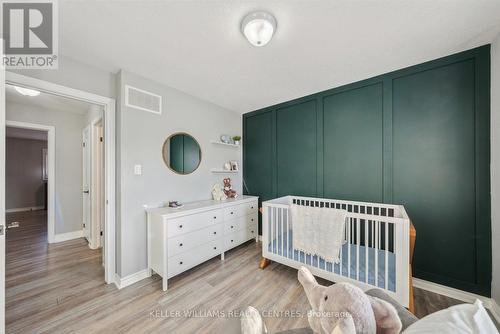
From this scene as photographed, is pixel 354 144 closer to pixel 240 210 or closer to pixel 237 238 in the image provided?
pixel 240 210

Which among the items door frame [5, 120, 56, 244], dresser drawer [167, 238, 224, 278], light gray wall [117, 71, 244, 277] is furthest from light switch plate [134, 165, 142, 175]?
door frame [5, 120, 56, 244]

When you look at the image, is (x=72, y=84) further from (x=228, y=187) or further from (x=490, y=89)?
(x=490, y=89)

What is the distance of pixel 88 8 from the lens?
1.24 metres

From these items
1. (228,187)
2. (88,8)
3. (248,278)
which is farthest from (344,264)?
(88,8)

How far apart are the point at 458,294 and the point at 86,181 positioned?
5013 mm

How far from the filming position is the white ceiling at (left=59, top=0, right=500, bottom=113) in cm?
124

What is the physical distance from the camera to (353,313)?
2.24 ft

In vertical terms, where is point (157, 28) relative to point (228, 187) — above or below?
above

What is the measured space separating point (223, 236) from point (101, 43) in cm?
235

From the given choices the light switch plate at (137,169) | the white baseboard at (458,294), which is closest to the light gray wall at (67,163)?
the light switch plate at (137,169)

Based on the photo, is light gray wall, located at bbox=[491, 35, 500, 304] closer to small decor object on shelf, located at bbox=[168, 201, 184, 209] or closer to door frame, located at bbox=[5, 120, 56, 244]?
small decor object on shelf, located at bbox=[168, 201, 184, 209]

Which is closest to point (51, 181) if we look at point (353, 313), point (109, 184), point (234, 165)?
point (109, 184)

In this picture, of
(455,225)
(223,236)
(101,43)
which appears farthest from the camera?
(223,236)

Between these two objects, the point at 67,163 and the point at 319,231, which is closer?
the point at 319,231
